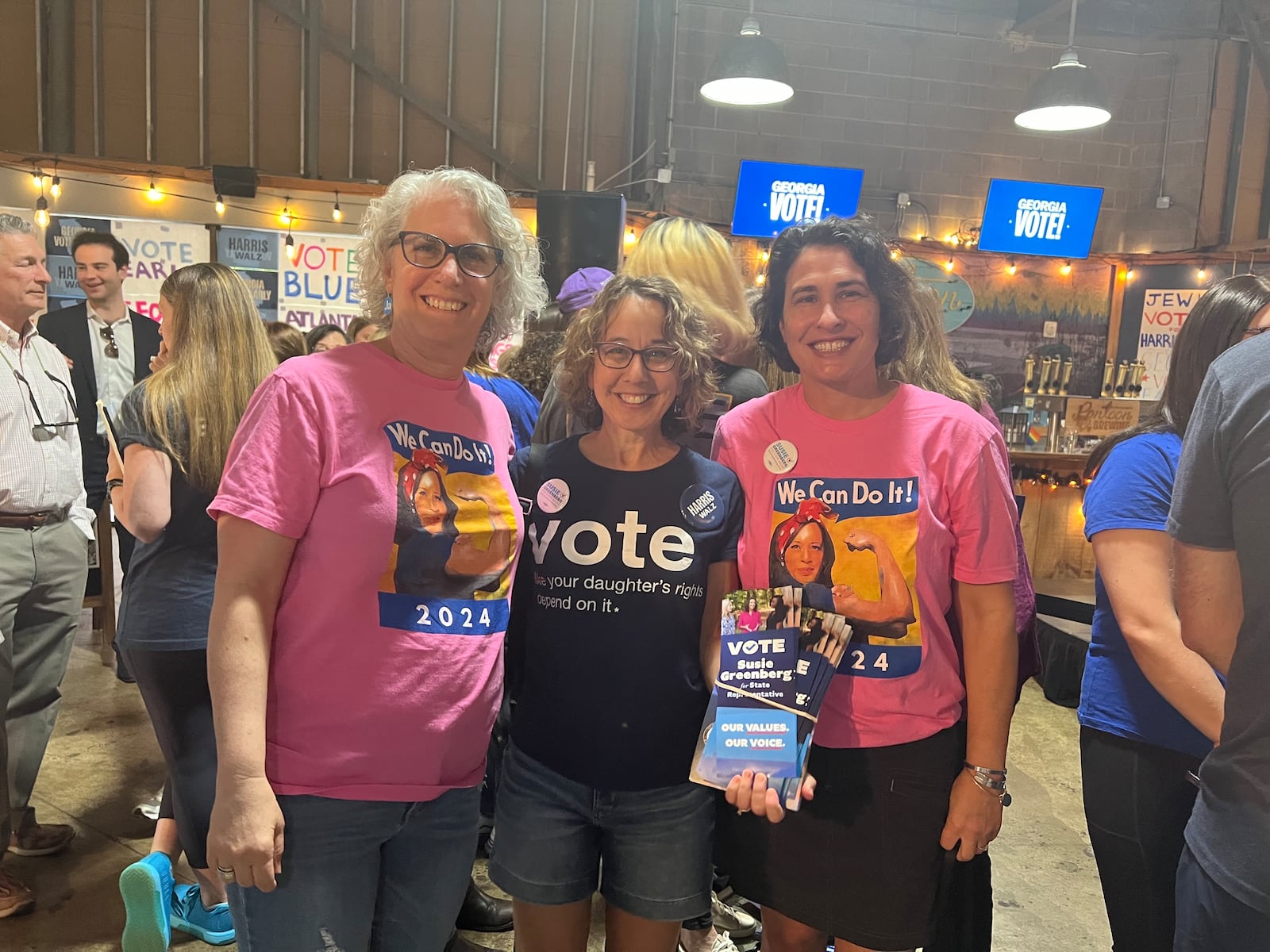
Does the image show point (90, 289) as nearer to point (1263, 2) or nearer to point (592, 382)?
point (592, 382)

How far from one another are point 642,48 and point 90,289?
16.0 feet

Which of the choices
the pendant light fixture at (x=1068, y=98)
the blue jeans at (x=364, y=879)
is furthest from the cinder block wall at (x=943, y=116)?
the blue jeans at (x=364, y=879)

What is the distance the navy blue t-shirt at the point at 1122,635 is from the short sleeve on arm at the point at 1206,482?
54 cm

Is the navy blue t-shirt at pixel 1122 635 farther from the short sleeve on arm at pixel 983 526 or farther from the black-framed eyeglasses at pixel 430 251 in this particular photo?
the black-framed eyeglasses at pixel 430 251

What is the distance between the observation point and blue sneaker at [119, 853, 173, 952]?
214 centimetres

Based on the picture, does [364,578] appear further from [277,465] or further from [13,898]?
[13,898]

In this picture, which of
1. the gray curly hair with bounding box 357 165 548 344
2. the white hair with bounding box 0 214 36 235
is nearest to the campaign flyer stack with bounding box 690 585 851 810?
the gray curly hair with bounding box 357 165 548 344

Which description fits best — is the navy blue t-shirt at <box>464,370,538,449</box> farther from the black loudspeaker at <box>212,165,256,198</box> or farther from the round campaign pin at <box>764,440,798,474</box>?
the black loudspeaker at <box>212,165,256,198</box>

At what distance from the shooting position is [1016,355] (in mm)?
8047

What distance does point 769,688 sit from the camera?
1423 mm

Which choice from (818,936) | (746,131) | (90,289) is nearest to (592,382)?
(818,936)

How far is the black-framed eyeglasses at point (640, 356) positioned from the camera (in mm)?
1617

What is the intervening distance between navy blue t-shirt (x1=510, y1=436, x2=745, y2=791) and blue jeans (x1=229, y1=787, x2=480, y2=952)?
228mm

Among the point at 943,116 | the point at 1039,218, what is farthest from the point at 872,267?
the point at 943,116
